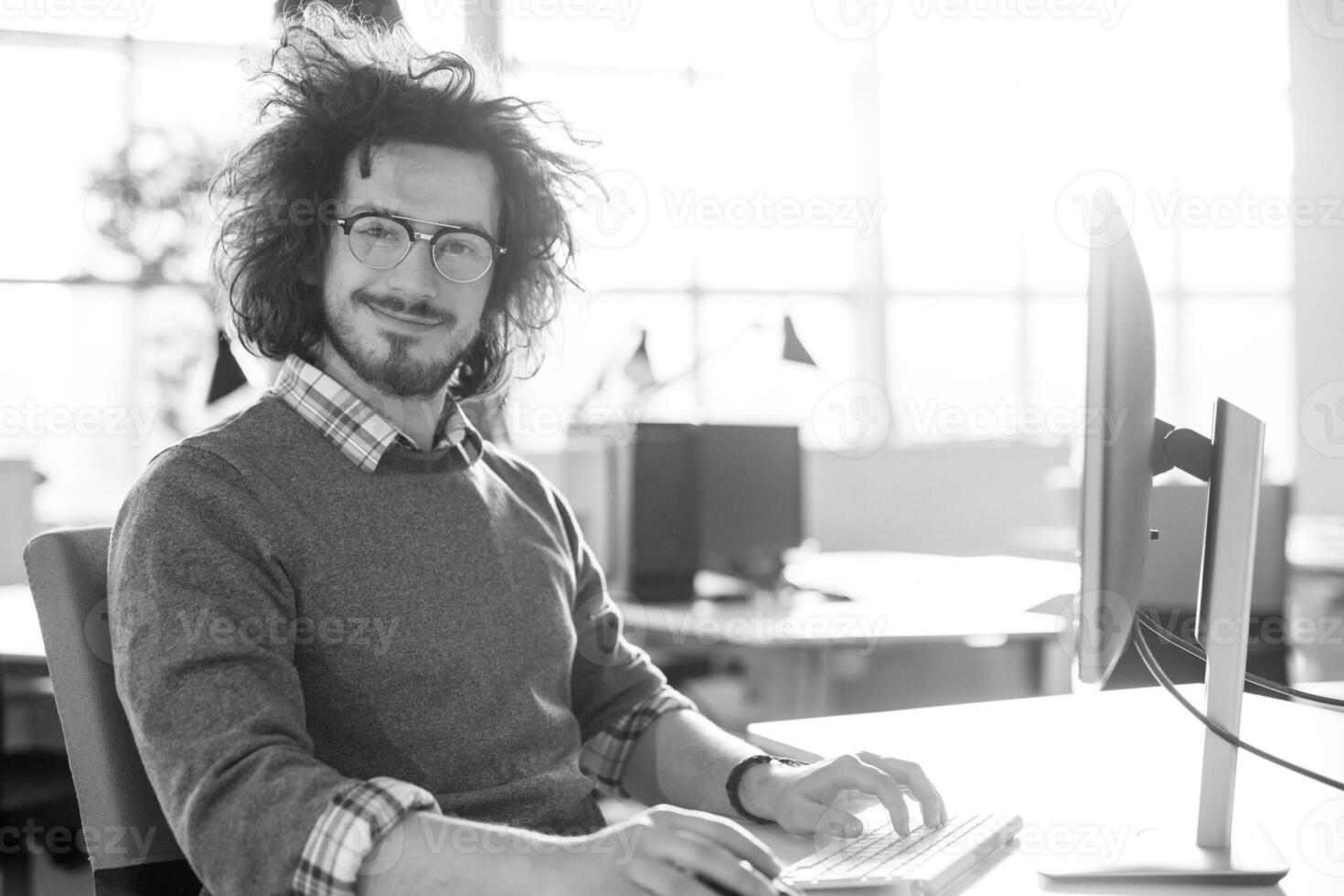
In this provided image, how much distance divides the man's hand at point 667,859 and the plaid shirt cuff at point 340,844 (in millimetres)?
135

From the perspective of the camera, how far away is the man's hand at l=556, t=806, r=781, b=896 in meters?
0.77

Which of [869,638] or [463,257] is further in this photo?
[869,638]

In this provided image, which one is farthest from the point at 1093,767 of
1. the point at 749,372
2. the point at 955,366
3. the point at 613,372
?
the point at 955,366

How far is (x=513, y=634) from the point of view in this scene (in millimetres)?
1271

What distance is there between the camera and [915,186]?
6078 millimetres

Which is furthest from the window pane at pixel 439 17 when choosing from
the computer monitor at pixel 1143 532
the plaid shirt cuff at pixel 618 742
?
the computer monitor at pixel 1143 532

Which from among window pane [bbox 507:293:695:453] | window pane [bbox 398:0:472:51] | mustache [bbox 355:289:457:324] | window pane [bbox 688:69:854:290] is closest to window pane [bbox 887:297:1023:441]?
window pane [bbox 688:69:854:290]

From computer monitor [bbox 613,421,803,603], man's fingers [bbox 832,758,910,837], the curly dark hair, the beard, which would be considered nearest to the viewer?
man's fingers [bbox 832,758,910,837]

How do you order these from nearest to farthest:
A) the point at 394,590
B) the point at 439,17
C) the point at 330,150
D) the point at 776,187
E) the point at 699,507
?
the point at 394,590, the point at 330,150, the point at 699,507, the point at 439,17, the point at 776,187

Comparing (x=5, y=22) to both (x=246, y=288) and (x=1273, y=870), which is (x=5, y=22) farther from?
(x=1273, y=870)

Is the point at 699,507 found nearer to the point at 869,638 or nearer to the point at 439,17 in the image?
the point at 869,638

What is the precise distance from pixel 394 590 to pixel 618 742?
39 cm

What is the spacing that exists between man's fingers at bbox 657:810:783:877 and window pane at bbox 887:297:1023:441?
5.38 meters

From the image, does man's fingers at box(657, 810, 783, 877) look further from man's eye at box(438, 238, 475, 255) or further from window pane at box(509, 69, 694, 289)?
window pane at box(509, 69, 694, 289)
